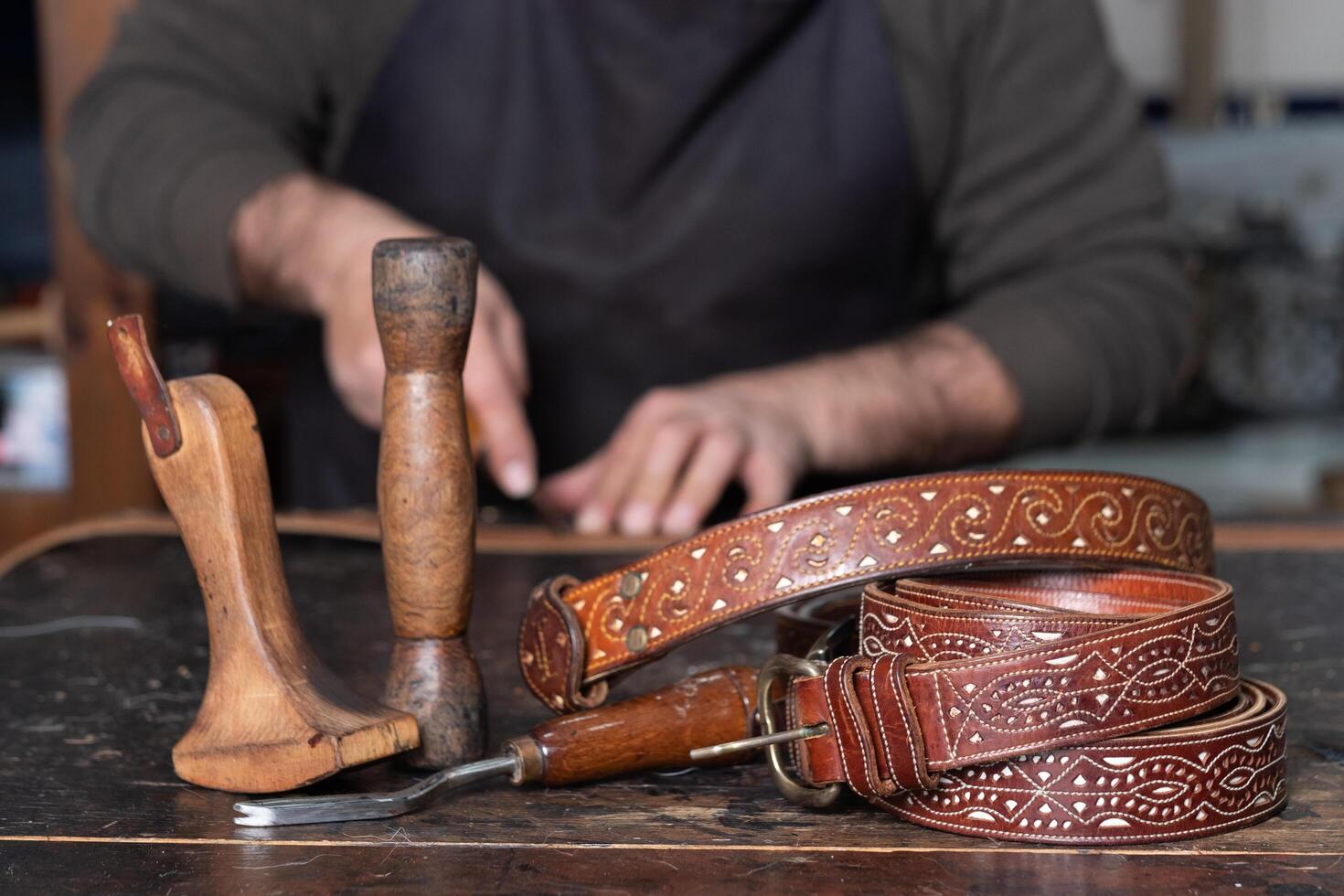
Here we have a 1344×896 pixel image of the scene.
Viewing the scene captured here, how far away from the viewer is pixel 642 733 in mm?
606

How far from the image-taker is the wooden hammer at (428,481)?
0.60m

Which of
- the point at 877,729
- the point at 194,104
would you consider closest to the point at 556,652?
the point at 877,729

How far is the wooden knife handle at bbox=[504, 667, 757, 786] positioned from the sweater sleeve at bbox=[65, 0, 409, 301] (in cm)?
102

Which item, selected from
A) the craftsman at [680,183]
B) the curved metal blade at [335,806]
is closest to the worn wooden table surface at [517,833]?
the curved metal blade at [335,806]

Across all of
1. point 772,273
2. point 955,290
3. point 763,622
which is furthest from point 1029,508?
point 955,290

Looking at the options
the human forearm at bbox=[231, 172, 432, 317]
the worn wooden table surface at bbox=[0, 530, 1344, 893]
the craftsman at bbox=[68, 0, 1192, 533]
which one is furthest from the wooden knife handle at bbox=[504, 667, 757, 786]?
the craftsman at bbox=[68, 0, 1192, 533]

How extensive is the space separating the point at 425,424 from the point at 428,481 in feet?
0.08

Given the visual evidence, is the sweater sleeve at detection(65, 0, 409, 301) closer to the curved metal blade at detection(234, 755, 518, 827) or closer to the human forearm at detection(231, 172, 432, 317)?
the human forearm at detection(231, 172, 432, 317)

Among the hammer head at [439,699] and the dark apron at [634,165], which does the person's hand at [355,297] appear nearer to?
the dark apron at [634,165]

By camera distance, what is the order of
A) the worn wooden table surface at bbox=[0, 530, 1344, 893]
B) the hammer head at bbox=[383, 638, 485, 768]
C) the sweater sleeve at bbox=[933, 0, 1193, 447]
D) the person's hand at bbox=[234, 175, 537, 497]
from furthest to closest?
the sweater sleeve at bbox=[933, 0, 1193, 447], the person's hand at bbox=[234, 175, 537, 497], the hammer head at bbox=[383, 638, 485, 768], the worn wooden table surface at bbox=[0, 530, 1344, 893]

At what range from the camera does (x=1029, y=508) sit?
64cm

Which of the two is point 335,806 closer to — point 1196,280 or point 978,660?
point 978,660

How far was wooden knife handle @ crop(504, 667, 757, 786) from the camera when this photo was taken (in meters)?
0.59

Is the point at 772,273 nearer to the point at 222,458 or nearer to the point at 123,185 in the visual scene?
the point at 123,185
